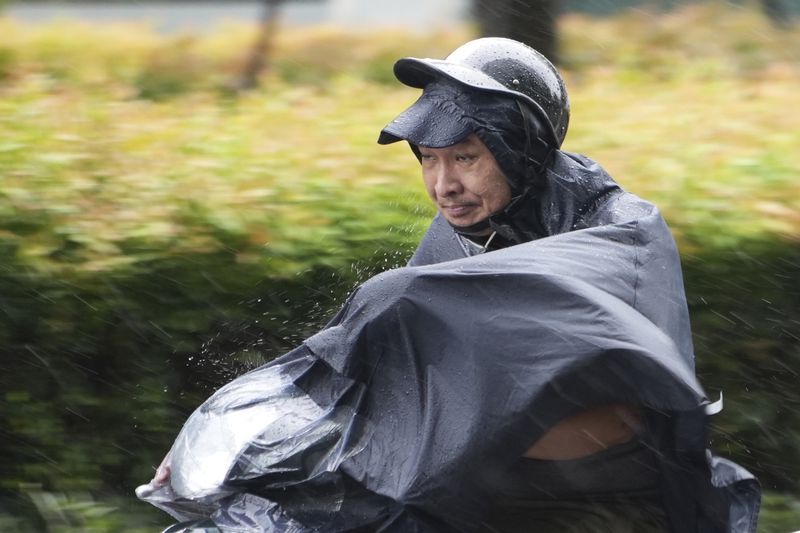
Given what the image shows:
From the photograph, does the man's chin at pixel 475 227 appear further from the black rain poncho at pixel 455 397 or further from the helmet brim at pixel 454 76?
the black rain poncho at pixel 455 397

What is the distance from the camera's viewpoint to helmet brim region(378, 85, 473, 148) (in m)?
2.92

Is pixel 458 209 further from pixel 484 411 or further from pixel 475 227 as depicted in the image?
pixel 484 411

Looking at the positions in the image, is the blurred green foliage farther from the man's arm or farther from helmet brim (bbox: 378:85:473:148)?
the man's arm

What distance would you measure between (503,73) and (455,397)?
3.19 ft

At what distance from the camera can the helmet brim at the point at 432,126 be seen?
2.92 meters

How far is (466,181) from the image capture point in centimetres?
309

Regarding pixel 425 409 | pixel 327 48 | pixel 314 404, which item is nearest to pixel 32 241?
pixel 314 404

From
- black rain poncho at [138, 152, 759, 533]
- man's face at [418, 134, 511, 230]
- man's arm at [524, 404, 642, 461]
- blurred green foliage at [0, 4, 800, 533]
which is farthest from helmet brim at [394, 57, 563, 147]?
blurred green foliage at [0, 4, 800, 533]

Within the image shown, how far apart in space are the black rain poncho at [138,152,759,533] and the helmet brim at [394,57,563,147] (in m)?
0.41

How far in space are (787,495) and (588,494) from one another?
251cm

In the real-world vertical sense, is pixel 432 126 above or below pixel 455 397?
above

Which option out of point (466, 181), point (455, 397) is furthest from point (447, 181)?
point (455, 397)

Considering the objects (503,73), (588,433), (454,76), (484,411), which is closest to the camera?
(484,411)

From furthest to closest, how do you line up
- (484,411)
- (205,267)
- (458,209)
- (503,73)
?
(205,267), (458,209), (503,73), (484,411)
